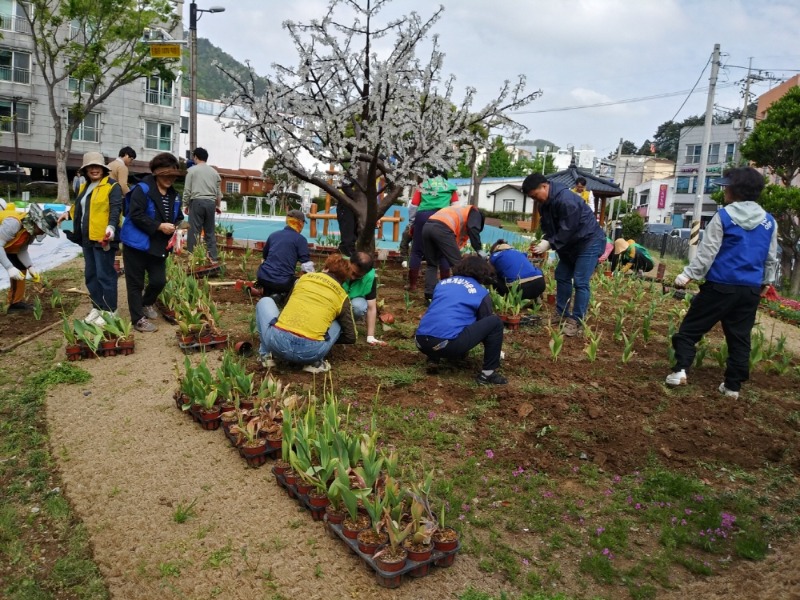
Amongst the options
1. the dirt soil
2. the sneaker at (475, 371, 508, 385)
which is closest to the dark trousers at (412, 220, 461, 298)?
the dirt soil

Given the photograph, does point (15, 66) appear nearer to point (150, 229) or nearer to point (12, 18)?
point (12, 18)

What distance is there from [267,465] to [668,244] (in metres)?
25.7

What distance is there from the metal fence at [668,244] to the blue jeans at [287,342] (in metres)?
20.5

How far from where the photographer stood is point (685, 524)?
2863 mm

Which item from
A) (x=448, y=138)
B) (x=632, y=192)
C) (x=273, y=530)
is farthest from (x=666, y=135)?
(x=273, y=530)

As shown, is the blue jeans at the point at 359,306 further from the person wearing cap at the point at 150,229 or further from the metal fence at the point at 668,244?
the metal fence at the point at 668,244

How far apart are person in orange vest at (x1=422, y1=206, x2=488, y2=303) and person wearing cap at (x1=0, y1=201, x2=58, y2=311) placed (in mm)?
3759

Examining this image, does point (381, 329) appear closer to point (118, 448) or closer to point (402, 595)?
point (118, 448)

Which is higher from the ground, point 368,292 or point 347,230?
point 347,230

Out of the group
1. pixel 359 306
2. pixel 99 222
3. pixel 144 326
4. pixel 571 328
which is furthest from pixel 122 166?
pixel 571 328

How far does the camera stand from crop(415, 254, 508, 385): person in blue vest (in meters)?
4.53

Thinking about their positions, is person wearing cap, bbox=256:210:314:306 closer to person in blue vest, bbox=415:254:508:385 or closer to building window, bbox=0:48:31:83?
person in blue vest, bbox=415:254:508:385

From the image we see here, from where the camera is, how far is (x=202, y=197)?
27.6 ft

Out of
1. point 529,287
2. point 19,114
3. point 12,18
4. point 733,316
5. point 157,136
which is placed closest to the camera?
point 733,316
